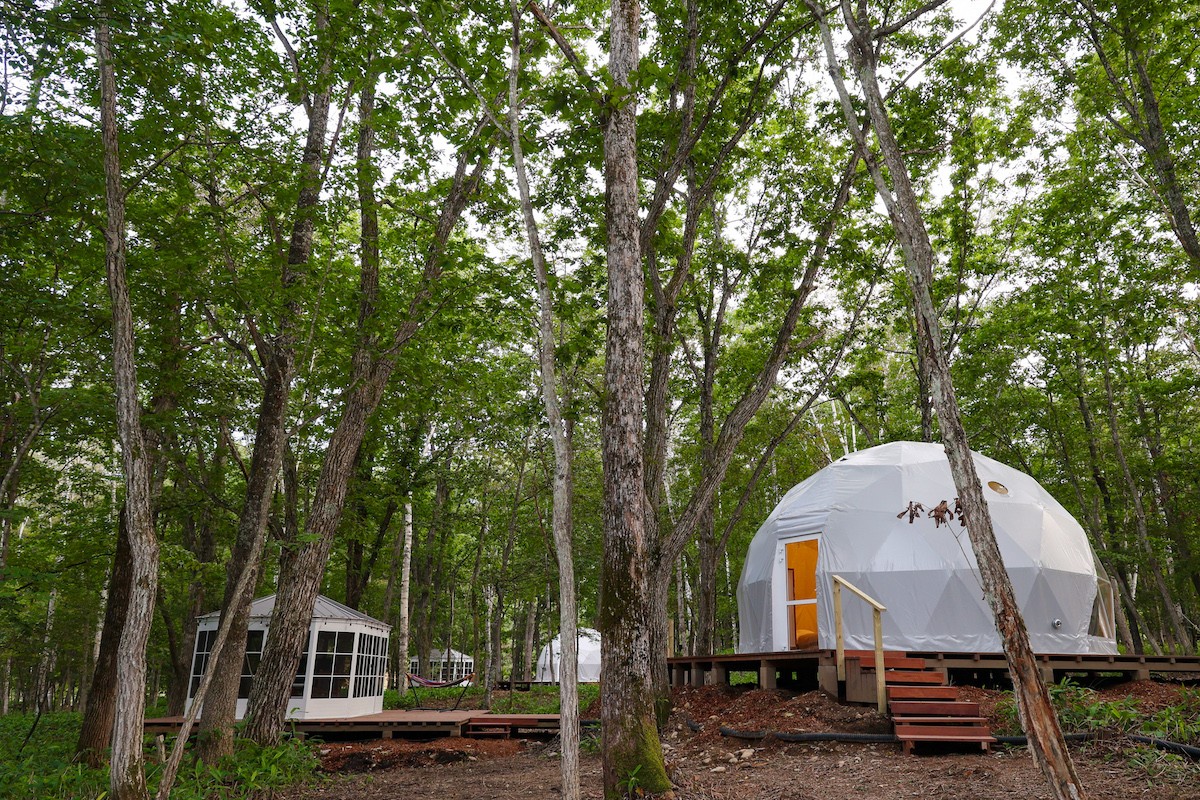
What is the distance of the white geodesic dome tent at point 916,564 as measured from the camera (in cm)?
1042

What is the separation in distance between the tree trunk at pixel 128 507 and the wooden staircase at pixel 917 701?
6586mm

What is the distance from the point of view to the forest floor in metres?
5.41

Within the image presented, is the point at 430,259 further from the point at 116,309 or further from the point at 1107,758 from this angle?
the point at 1107,758

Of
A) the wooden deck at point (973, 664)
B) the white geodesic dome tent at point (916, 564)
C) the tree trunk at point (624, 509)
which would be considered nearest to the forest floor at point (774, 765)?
the wooden deck at point (973, 664)

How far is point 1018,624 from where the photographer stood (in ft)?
14.5

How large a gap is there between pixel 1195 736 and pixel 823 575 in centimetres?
563

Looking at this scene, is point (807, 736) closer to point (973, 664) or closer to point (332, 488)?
point (973, 664)

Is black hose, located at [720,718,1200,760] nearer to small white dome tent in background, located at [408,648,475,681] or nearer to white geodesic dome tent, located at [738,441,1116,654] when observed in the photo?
white geodesic dome tent, located at [738,441,1116,654]

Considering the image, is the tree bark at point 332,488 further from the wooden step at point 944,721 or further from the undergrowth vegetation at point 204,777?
the wooden step at point 944,721

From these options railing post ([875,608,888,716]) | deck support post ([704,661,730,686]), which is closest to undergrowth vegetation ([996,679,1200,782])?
railing post ([875,608,888,716])

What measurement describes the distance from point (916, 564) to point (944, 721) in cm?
402

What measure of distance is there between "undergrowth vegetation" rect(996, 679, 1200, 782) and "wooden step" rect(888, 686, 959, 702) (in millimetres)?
551

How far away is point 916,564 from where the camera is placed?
10719 mm

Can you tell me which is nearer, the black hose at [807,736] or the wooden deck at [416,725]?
the black hose at [807,736]
